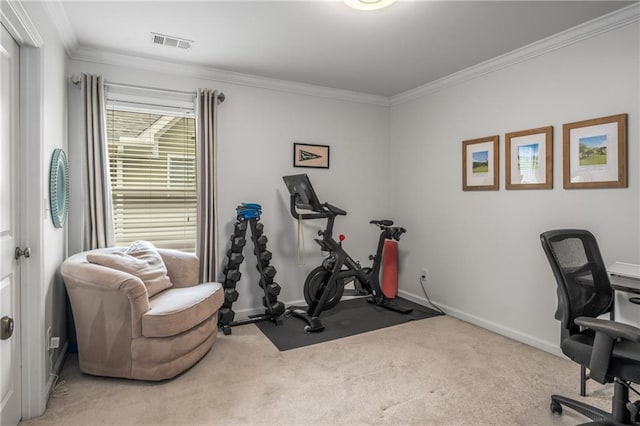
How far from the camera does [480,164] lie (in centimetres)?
360

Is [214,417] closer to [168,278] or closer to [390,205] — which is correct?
[168,278]

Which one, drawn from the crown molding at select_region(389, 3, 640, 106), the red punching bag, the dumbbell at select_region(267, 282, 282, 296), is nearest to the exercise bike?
the dumbbell at select_region(267, 282, 282, 296)

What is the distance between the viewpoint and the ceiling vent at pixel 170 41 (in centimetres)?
291

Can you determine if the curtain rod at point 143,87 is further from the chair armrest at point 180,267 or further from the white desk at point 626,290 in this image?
the white desk at point 626,290

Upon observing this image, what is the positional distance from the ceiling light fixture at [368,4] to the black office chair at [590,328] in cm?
168

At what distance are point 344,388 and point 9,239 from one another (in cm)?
210

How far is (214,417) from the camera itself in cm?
213

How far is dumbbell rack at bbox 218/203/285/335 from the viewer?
349 cm

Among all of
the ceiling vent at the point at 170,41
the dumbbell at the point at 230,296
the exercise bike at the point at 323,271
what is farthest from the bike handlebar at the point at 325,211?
the ceiling vent at the point at 170,41

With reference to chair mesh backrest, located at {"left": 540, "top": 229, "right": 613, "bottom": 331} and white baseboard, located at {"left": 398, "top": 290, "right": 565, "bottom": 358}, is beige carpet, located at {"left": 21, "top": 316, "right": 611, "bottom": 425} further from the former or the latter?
chair mesh backrest, located at {"left": 540, "top": 229, "right": 613, "bottom": 331}

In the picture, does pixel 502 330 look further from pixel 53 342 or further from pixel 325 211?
pixel 53 342

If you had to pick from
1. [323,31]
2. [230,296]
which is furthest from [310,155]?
[230,296]

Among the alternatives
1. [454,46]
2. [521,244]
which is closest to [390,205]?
[521,244]

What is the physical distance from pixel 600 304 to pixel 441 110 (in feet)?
8.20
